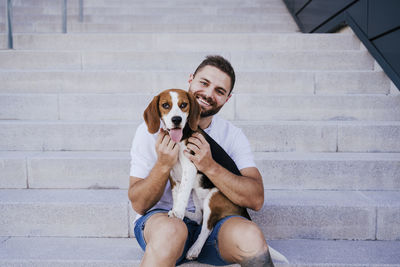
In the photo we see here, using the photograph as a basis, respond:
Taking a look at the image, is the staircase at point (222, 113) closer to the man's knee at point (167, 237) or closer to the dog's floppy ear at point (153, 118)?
the man's knee at point (167, 237)

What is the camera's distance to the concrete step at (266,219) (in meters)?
2.63

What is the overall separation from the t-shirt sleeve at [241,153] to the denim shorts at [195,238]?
394 mm

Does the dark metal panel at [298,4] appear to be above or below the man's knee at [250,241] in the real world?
above

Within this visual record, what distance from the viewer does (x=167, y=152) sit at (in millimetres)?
1936

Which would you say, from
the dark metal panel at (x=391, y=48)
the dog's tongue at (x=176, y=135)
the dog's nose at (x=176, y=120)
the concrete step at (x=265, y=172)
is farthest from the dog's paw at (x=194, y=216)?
the dark metal panel at (x=391, y=48)

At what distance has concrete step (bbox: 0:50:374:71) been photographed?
4.30 m

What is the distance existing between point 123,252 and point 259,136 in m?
1.60

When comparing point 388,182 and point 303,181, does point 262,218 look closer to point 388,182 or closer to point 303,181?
point 303,181

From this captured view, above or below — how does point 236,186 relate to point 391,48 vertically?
below

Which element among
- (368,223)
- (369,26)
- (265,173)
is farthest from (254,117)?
(369,26)

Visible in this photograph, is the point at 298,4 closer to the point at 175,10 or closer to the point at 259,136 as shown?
the point at 175,10

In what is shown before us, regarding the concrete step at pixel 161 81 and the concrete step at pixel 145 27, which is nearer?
the concrete step at pixel 161 81

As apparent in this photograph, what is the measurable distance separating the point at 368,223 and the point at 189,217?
1425 mm

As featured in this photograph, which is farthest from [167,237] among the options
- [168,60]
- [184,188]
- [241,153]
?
[168,60]
